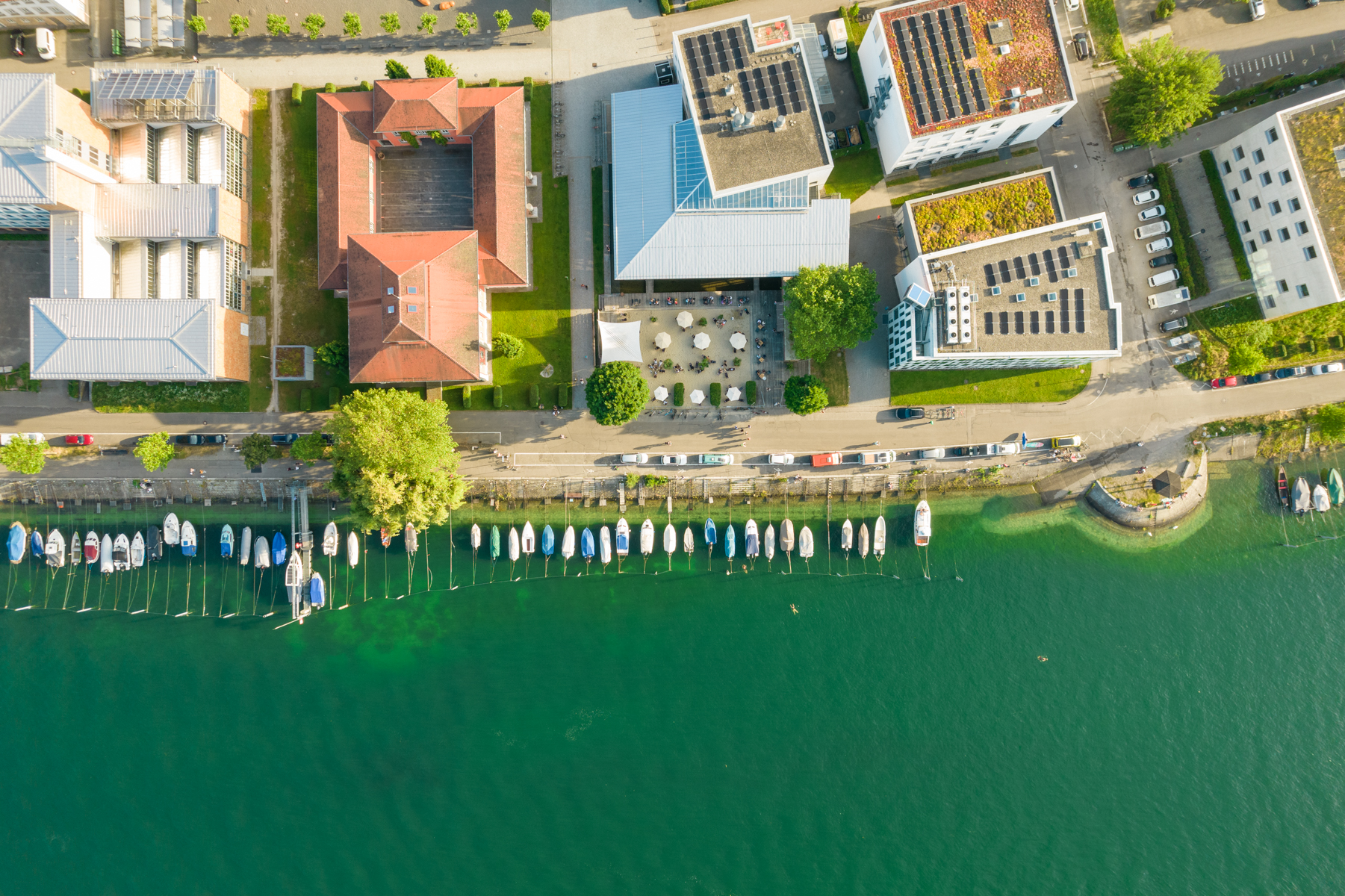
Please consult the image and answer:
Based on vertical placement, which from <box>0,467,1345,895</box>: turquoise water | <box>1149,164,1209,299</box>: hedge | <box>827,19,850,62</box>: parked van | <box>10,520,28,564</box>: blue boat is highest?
<box>827,19,850,62</box>: parked van

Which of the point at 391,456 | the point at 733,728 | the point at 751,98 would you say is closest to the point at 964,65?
the point at 751,98

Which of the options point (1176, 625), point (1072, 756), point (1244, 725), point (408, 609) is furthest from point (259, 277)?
point (1244, 725)

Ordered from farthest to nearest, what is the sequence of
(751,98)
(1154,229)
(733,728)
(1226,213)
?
(733,728) < (1226,213) < (1154,229) < (751,98)

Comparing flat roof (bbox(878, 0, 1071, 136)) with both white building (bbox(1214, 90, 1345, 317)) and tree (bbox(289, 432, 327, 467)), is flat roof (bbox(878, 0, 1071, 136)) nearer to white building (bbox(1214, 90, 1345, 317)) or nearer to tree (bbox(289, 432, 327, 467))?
white building (bbox(1214, 90, 1345, 317))

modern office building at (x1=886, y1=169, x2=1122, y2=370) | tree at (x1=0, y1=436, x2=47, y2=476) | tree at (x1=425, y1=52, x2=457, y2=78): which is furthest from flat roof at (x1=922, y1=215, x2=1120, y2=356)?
tree at (x1=0, y1=436, x2=47, y2=476)

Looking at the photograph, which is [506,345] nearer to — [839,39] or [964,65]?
[839,39]

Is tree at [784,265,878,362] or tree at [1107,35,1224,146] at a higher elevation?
tree at [1107,35,1224,146]
